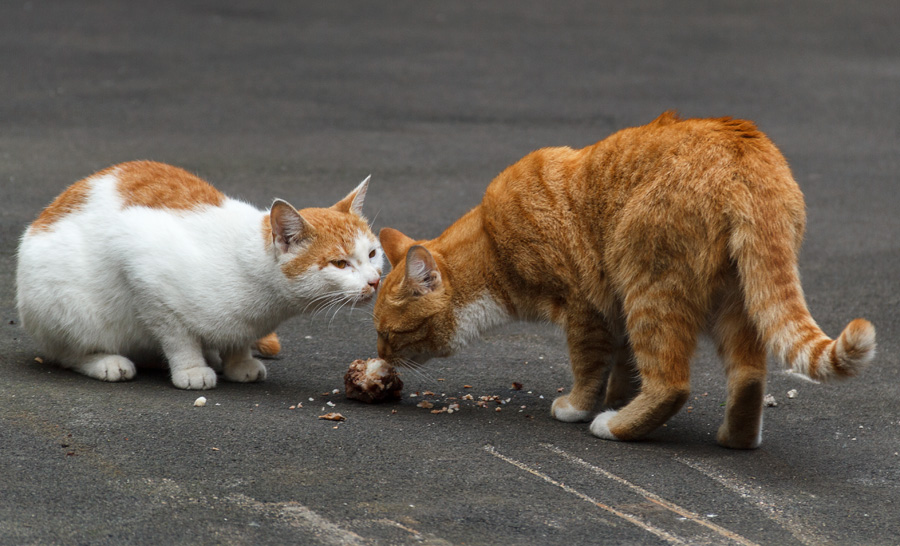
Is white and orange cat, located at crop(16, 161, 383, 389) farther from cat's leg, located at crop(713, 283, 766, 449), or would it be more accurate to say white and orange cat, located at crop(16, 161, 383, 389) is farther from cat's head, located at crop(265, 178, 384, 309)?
cat's leg, located at crop(713, 283, 766, 449)

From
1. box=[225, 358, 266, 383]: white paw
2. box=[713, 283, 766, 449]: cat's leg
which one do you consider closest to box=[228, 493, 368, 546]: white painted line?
box=[225, 358, 266, 383]: white paw

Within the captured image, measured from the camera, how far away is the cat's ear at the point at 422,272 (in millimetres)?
4305

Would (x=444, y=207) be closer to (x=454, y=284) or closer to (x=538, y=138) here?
(x=538, y=138)

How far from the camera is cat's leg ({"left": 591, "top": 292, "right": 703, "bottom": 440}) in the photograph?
3.96 m

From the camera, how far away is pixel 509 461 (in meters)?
3.93

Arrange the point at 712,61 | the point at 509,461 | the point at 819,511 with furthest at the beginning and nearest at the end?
the point at 712,61 < the point at 509,461 < the point at 819,511

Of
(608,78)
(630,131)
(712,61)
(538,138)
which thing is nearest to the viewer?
(630,131)

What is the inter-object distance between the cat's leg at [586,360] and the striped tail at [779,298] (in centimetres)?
74

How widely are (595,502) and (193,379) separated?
1979 millimetres

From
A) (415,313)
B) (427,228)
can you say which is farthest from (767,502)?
(427,228)

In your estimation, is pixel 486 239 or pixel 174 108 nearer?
pixel 486 239

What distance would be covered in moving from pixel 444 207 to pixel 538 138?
217 cm

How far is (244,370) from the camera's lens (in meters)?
4.76

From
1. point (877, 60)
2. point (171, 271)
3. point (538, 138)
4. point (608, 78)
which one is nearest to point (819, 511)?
point (171, 271)
